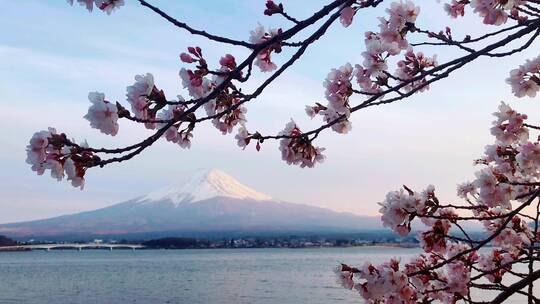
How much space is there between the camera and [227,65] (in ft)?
6.84

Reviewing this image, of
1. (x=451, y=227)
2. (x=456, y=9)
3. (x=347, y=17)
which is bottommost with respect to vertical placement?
(x=451, y=227)

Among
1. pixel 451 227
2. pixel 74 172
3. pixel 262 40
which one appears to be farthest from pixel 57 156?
pixel 451 227

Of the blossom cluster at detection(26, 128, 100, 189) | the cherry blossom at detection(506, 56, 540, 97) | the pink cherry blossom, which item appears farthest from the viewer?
the cherry blossom at detection(506, 56, 540, 97)

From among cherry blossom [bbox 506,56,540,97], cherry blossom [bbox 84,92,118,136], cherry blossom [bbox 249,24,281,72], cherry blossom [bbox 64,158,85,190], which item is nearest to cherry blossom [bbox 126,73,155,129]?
cherry blossom [bbox 84,92,118,136]

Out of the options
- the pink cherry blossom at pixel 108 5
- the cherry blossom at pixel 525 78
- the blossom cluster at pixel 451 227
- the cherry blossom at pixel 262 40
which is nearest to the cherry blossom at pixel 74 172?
the pink cherry blossom at pixel 108 5

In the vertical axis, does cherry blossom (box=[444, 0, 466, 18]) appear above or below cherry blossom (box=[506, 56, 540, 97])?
above

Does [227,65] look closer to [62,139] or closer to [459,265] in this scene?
[62,139]

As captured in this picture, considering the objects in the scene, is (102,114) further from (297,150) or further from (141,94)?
(297,150)

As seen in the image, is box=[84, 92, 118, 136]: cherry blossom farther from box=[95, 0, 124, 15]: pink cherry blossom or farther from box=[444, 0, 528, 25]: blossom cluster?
box=[444, 0, 528, 25]: blossom cluster

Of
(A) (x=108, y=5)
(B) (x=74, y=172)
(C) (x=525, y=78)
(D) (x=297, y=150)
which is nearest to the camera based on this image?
(B) (x=74, y=172)

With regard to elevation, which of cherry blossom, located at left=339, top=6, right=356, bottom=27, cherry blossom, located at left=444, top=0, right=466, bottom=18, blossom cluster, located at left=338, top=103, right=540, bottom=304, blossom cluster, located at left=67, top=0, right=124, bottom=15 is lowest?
blossom cluster, located at left=338, top=103, right=540, bottom=304

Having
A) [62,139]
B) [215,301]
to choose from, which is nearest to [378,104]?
[62,139]

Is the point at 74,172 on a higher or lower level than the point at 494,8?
lower

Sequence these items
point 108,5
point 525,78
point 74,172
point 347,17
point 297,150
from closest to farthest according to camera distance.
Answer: point 74,172, point 108,5, point 347,17, point 297,150, point 525,78
